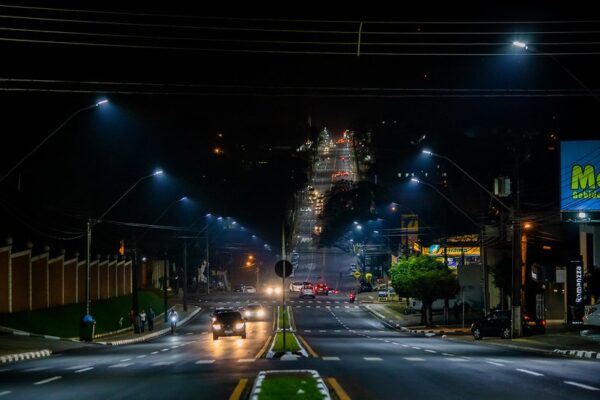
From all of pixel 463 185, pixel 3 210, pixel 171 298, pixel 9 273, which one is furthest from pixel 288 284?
pixel 9 273

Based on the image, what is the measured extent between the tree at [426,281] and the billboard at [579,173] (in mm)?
19729

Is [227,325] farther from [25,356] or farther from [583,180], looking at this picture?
[583,180]

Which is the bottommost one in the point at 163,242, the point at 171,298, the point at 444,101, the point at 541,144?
the point at 171,298

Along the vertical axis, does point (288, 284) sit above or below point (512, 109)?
below

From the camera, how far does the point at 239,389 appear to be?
15.7m

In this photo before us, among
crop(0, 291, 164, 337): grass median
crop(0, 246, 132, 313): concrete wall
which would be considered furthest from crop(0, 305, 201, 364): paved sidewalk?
crop(0, 246, 132, 313): concrete wall

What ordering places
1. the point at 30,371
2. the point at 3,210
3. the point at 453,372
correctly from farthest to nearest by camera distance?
the point at 3,210 → the point at 30,371 → the point at 453,372

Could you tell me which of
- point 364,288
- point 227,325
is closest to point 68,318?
point 227,325

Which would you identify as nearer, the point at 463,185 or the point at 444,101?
the point at 463,185

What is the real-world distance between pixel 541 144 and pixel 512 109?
720 centimetres

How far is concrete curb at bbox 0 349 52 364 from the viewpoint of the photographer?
3020 centimetres

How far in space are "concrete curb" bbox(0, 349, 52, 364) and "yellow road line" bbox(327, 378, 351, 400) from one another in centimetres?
1645

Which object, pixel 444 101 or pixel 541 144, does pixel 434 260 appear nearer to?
pixel 541 144

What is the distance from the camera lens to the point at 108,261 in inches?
2751
